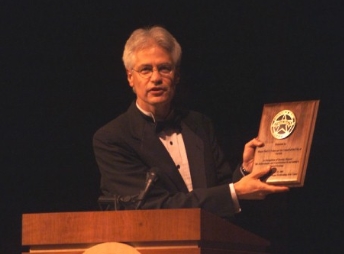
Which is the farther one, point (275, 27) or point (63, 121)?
point (63, 121)

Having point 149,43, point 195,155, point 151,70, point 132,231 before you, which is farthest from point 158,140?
point 132,231

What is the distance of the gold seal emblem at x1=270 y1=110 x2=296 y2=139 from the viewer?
3.71 meters

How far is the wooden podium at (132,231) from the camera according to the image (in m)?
3.11

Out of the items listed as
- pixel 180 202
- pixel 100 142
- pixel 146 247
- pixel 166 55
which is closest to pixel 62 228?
pixel 146 247

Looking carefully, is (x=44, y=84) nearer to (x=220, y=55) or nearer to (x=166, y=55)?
(x=220, y=55)

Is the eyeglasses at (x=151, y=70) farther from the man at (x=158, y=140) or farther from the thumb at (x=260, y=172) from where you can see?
the thumb at (x=260, y=172)

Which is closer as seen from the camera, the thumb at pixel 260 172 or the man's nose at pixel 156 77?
the thumb at pixel 260 172

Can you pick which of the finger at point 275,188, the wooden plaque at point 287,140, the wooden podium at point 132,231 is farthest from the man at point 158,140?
the wooden podium at point 132,231

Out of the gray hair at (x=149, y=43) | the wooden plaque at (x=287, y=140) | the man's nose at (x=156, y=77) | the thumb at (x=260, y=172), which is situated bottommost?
the thumb at (x=260, y=172)

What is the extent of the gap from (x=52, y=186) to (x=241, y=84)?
4.09ft

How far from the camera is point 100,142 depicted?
4086mm

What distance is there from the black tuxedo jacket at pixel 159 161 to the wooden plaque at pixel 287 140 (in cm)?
22

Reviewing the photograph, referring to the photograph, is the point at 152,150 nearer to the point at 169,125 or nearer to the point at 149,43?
the point at 169,125

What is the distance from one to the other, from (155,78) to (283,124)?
0.65m
